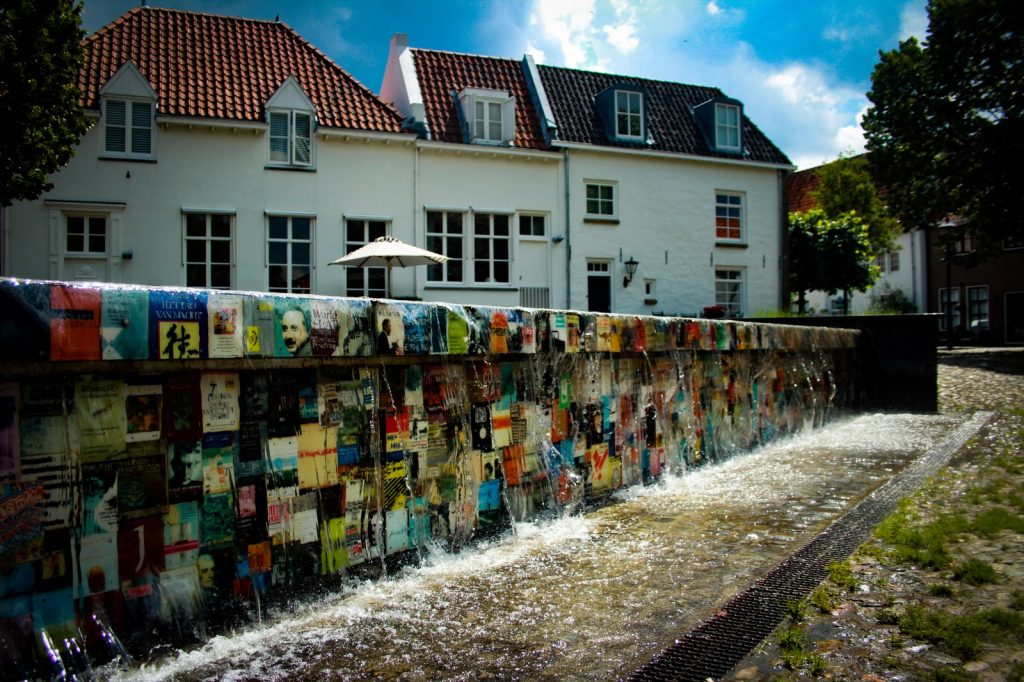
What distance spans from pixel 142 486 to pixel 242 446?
45 cm

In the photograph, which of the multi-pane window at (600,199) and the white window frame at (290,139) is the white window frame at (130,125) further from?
the multi-pane window at (600,199)

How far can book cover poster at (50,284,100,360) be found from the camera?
2.57 metres

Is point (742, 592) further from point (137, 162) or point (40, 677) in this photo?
point (137, 162)

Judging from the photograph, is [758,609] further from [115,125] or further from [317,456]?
[115,125]

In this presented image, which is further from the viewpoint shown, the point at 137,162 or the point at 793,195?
the point at 793,195

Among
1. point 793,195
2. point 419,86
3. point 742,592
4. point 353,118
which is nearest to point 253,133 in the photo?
point 353,118

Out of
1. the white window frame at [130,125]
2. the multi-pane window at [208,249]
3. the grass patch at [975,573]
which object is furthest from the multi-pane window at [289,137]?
the grass patch at [975,573]

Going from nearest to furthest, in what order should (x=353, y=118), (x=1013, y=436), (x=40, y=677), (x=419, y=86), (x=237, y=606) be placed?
(x=40, y=677) → (x=237, y=606) → (x=1013, y=436) → (x=353, y=118) → (x=419, y=86)

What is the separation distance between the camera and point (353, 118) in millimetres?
21125

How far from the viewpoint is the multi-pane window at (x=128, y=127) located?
62.0 ft

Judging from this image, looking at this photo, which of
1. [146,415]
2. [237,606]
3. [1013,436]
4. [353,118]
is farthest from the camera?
[353,118]

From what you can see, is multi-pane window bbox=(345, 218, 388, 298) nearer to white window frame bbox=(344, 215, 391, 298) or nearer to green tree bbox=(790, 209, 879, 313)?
white window frame bbox=(344, 215, 391, 298)

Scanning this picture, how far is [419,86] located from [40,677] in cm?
2277

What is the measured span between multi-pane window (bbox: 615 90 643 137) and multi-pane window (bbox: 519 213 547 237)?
14.0ft
